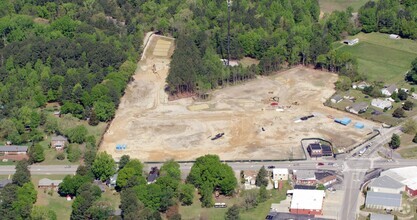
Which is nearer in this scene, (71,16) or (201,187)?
(201,187)

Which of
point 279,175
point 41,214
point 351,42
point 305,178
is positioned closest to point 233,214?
point 279,175

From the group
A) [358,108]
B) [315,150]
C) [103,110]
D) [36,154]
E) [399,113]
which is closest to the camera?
[36,154]

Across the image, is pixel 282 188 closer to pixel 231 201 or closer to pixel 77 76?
pixel 231 201

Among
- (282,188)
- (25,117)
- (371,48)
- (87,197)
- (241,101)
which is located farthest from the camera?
(371,48)

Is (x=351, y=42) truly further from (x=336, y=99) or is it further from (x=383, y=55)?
(x=336, y=99)

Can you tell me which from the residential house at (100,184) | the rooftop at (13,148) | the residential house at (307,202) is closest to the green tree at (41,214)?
the residential house at (100,184)

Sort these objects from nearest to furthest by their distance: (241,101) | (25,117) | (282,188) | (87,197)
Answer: (87,197)
(282,188)
(25,117)
(241,101)

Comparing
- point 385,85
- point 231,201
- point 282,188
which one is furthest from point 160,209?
point 385,85
